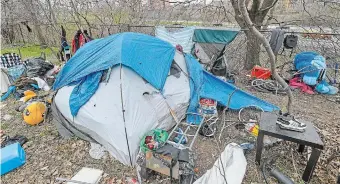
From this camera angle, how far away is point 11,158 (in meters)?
3.11

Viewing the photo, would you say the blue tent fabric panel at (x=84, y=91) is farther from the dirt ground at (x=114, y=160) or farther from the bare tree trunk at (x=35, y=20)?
the bare tree trunk at (x=35, y=20)

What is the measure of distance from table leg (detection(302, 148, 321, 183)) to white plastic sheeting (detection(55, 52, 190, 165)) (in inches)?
79.0

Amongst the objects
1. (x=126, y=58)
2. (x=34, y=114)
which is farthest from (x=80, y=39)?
(x=126, y=58)

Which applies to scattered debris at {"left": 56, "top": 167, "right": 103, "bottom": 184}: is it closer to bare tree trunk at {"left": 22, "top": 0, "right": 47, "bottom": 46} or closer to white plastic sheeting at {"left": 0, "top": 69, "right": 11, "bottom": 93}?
white plastic sheeting at {"left": 0, "top": 69, "right": 11, "bottom": 93}

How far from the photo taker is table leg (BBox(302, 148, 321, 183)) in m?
2.49

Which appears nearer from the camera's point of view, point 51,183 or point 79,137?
point 51,183

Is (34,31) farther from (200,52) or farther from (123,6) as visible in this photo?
(200,52)

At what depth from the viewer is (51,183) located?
2891 millimetres

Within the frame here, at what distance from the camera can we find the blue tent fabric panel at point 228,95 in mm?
4363

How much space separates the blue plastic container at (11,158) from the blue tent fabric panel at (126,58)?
1.33m

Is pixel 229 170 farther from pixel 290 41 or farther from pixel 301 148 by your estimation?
pixel 290 41

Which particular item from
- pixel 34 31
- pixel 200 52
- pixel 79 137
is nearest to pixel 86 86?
pixel 79 137

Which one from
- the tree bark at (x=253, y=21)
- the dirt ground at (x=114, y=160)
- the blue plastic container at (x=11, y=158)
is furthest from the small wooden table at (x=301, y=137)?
the tree bark at (x=253, y=21)

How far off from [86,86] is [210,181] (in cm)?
239
